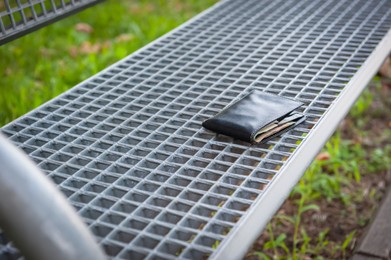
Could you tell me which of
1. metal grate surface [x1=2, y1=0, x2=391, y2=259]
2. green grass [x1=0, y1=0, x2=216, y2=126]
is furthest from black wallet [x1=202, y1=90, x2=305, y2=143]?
green grass [x1=0, y1=0, x2=216, y2=126]

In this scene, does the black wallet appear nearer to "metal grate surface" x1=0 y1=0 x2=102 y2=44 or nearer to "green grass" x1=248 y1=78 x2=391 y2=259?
"metal grate surface" x1=0 y1=0 x2=102 y2=44

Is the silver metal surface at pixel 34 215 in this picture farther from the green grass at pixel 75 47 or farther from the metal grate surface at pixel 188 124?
the green grass at pixel 75 47

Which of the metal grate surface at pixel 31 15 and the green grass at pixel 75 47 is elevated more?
the metal grate surface at pixel 31 15

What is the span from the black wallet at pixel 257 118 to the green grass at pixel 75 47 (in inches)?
51.4

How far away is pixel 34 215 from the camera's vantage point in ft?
2.37

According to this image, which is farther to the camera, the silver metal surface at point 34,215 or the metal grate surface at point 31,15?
the metal grate surface at point 31,15

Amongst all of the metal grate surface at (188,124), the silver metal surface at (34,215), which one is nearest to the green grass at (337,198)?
the metal grate surface at (188,124)

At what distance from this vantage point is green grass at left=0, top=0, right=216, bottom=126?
2.84 metres

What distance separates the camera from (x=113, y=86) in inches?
65.3

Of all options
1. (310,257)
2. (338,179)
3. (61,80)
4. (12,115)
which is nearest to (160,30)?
(61,80)

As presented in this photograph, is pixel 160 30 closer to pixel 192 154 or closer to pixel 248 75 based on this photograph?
pixel 248 75

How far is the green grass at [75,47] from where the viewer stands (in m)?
2.84

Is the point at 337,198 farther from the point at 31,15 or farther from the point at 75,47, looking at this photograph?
the point at 75,47

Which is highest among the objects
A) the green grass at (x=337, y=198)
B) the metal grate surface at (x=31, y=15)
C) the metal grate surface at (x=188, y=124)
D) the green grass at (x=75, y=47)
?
the metal grate surface at (x=31, y=15)
